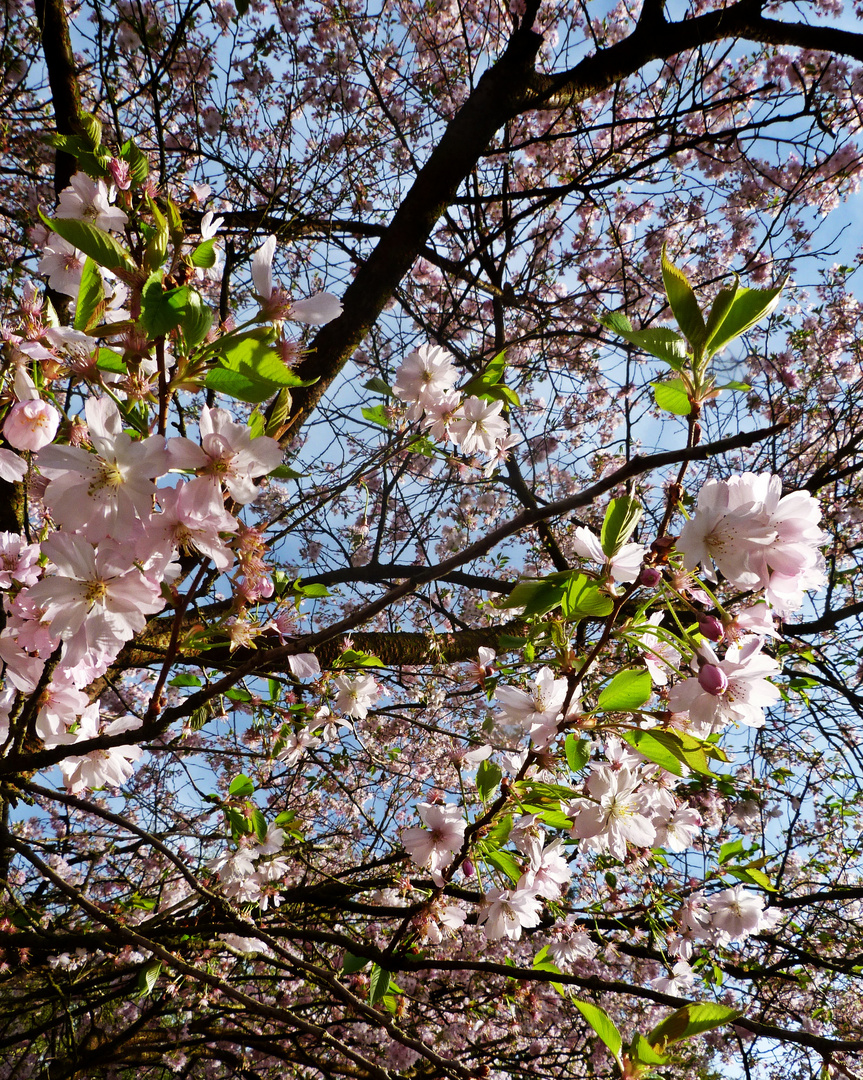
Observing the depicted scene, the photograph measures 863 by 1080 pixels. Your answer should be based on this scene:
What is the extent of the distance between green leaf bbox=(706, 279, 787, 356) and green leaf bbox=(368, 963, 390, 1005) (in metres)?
1.37

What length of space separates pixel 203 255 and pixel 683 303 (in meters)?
0.57

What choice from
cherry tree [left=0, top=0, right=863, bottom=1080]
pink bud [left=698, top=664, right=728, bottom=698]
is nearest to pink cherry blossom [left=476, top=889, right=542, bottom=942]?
cherry tree [left=0, top=0, right=863, bottom=1080]

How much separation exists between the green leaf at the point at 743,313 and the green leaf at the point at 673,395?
50mm

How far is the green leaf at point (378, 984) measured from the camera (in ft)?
4.33

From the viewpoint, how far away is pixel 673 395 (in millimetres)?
781

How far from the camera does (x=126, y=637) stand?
88cm

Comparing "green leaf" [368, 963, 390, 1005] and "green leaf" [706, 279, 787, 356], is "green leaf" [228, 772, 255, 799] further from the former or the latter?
"green leaf" [706, 279, 787, 356]

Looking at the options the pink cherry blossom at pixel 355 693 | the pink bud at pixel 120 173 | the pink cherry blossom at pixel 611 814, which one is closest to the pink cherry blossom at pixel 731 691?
the pink cherry blossom at pixel 611 814

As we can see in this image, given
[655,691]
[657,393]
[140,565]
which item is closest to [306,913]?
[655,691]

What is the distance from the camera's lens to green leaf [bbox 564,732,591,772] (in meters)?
0.91

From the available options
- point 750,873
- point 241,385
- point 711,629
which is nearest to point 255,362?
point 241,385

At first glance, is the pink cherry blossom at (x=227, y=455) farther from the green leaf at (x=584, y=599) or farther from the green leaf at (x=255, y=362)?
the green leaf at (x=584, y=599)

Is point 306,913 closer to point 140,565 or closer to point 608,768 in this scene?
point 608,768

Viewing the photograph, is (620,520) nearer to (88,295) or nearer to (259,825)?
(88,295)
